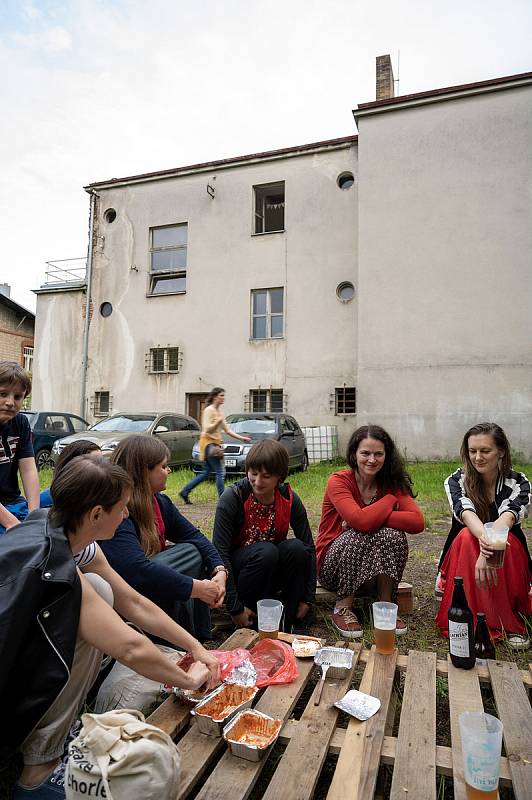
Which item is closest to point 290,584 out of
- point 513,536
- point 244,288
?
point 513,536

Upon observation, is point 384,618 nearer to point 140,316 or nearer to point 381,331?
point 381,331

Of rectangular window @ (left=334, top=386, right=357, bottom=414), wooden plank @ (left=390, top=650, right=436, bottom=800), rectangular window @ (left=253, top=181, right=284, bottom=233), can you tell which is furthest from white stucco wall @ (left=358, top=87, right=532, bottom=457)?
wooden plank @ (left=390, top=650, right=436, bottom=800)

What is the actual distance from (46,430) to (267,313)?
23.9ft

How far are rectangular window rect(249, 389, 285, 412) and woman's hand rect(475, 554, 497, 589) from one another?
1236cm

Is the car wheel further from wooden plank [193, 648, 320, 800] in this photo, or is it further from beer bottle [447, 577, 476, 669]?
beer bottle [447, 577, 476, 669]

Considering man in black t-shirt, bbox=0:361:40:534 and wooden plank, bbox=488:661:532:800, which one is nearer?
wooden plank, bbox=488:661:532:800

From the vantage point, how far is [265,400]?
50.5 feet

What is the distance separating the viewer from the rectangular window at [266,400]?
15.3 m

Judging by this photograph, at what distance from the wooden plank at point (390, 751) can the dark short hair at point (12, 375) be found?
106 inches

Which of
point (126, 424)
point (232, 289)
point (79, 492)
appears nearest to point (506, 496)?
point (79, 492)

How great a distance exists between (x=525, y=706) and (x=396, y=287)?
1252 cm

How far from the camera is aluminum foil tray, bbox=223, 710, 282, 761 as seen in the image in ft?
5.15

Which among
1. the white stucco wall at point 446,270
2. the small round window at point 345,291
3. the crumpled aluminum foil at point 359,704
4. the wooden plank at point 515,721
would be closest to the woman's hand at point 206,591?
the crumpled aluminum foil at point 359,704

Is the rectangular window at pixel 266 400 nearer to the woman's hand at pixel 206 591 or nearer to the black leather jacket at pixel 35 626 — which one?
the woman's hand at pixel 206 591
